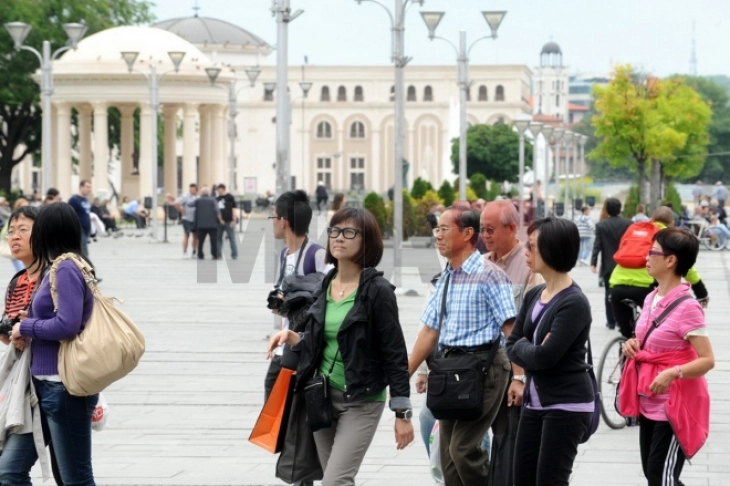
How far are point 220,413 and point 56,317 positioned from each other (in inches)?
180

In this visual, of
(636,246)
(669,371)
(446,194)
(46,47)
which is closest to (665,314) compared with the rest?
(669,371)

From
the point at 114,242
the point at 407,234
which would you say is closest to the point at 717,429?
the point at 407,234

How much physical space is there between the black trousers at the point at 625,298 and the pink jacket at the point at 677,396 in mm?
5531

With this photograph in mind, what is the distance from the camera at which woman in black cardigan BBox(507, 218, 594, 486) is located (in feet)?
19.2

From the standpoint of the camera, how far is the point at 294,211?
7664 millimetres

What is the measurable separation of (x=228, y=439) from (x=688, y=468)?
284 centimetres

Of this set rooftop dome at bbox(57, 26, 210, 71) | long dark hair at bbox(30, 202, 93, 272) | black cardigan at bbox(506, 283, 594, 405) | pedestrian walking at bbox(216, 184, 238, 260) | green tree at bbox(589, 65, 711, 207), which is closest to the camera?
black cardigan at bbox(506, 283, 594, 405)

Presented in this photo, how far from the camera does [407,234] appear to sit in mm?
39031

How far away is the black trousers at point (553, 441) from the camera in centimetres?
587

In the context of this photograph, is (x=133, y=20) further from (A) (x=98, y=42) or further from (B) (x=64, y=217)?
(B) (x=64, y=217)

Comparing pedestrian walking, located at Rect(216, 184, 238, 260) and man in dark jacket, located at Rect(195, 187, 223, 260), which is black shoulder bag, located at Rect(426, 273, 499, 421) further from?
pedestrian walking, located at Rect(216, 184, 238, 260)

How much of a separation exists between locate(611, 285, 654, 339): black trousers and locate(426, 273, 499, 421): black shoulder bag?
19.6ft

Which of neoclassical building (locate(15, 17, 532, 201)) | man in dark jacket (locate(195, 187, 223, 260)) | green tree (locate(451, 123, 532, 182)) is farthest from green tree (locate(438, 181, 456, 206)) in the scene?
neoclassical building (locate(15, 17, 532, 201))

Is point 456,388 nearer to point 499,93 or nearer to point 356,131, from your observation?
point 499,93
